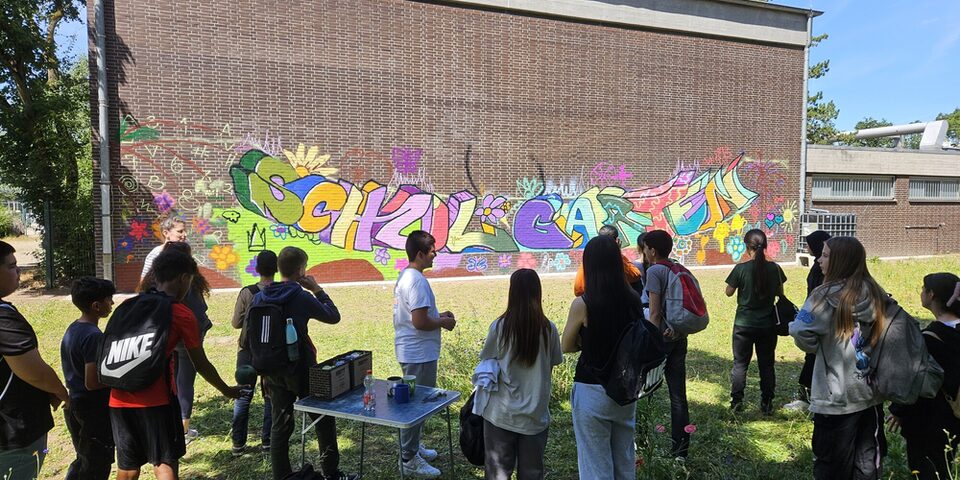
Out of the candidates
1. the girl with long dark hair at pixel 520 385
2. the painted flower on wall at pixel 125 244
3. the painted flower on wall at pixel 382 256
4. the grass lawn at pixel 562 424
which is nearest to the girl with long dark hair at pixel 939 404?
the grass lawn at pixel 562 424

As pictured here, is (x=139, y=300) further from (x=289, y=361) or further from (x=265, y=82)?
(x=265, y=82)

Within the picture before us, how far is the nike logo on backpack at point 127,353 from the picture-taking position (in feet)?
9.59

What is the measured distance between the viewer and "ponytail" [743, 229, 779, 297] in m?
5.13

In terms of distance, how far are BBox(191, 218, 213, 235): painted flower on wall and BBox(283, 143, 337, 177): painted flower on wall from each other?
2.27 m

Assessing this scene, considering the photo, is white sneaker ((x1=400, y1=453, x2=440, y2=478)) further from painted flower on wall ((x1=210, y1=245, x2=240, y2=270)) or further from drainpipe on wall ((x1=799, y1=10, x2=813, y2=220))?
drainpipe on wall ((x1=799, y1=10, x2=813, y2=220))

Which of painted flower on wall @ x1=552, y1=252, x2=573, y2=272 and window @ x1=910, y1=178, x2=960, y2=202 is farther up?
window @ x1=910, y1=178, x2=960, y2=202

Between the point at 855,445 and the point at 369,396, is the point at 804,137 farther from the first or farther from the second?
the point at 369,396

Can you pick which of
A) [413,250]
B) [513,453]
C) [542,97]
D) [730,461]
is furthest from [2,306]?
[542,97]

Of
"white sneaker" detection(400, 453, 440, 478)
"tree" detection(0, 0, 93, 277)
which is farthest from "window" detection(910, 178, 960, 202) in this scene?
"tree" detection(0, 0, 93, 277)

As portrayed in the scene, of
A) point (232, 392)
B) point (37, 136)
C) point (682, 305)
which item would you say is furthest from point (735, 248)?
point (37, 136)

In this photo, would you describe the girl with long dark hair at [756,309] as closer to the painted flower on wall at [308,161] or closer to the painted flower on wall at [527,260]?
the painted flower on wall at [527,260]

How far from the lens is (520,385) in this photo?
10.3 ft

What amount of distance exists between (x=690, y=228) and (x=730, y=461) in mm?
13825

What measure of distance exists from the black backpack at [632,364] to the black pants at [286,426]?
2005 millimetres
